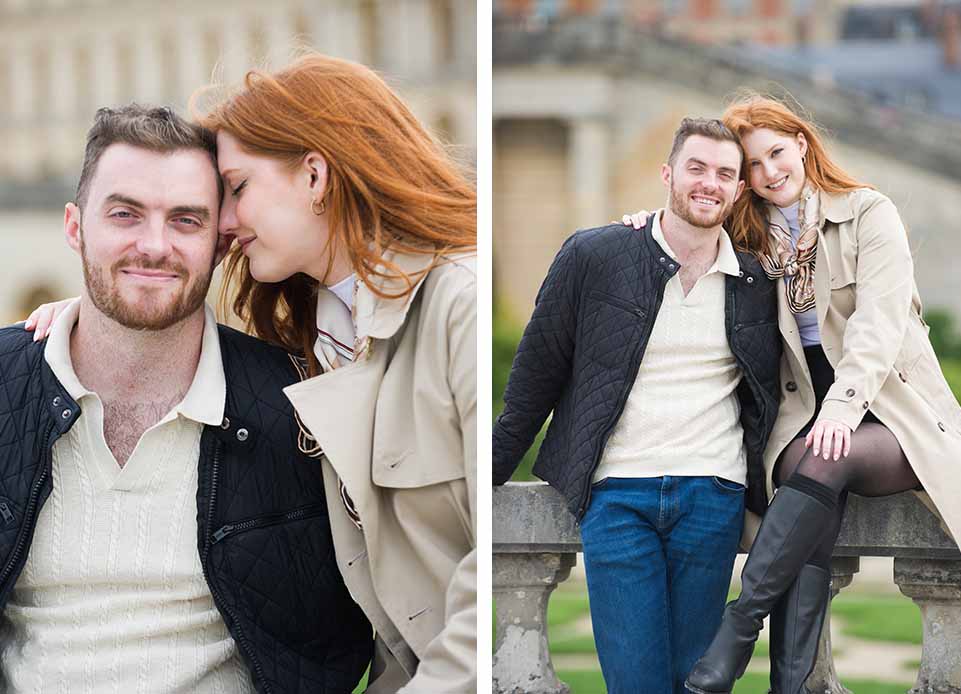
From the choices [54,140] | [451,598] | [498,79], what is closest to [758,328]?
[451,598]

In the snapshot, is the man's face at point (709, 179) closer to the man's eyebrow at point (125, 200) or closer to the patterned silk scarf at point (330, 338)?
the patterned silk scarf at point (330, 338)

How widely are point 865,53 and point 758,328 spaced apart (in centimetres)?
1661

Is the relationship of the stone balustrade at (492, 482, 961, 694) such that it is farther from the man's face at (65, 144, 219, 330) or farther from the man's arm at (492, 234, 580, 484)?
the man's face at (65, 144, 219, 330)

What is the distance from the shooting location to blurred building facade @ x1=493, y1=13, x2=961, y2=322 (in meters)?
13.6

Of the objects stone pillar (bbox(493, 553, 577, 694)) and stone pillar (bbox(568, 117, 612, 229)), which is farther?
stone pillar (bbox(568, 117, 612, 229))

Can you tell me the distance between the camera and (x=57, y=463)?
10.6 ft

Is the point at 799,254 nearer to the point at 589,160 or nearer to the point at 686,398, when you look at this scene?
the point at 686,398

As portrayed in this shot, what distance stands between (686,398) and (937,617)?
708mm

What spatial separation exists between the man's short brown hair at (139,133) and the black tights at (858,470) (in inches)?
Answer: 54.5

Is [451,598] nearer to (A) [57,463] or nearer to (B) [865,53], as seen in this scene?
(A) [57,463]

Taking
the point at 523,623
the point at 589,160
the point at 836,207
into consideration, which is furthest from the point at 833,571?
the point at 589,160

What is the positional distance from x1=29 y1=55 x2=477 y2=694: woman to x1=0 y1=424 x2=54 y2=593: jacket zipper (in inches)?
11.5

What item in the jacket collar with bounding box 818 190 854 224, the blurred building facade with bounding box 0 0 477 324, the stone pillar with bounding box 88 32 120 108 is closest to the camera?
the jacket collar with bounding box 818 190 854 224

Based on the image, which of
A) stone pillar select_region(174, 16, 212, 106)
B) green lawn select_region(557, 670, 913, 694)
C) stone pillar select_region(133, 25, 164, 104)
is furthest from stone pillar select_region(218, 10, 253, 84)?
green lawn select_region(557, 670, 913, 694)
